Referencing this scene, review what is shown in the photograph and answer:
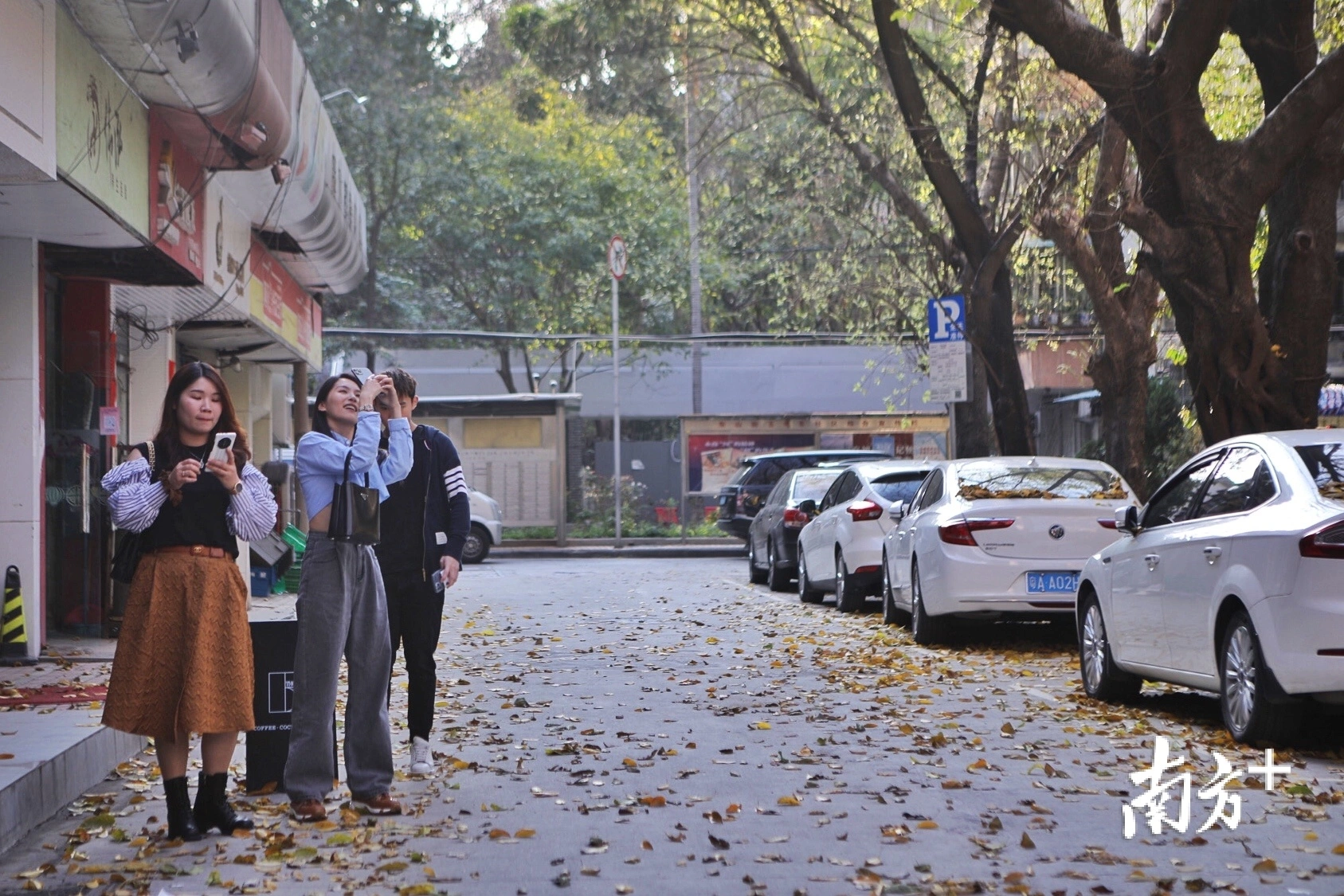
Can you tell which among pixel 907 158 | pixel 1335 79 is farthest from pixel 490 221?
pixel 1335 79

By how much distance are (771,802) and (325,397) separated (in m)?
2.49

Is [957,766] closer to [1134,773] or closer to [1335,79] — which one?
[1134,773]

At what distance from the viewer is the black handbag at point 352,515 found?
690 cm

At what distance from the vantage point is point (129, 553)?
6.54 m

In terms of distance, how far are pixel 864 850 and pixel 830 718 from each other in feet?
11.8

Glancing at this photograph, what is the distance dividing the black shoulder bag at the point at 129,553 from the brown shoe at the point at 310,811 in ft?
3.64

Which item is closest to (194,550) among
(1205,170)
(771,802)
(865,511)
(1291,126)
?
(771,802)

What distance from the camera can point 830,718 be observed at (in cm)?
978

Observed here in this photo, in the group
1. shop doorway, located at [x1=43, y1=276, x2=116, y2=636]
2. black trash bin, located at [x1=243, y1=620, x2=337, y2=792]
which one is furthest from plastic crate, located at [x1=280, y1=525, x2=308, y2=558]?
black trash bin, located at [x1=243, y1=620, x2=337, y2=792]

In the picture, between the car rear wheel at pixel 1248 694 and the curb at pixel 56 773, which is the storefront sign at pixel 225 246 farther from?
the car rear wheel at pixel 1248 694

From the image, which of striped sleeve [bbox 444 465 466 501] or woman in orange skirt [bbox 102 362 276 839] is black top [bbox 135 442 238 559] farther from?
striped sleeve [bbox 444 465 466 501]

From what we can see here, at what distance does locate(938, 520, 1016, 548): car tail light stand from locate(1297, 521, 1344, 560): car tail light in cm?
563

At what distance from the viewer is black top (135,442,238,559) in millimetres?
6496

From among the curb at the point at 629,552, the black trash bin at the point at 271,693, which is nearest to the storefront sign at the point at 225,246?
the black trash bin at the point at 271,693
